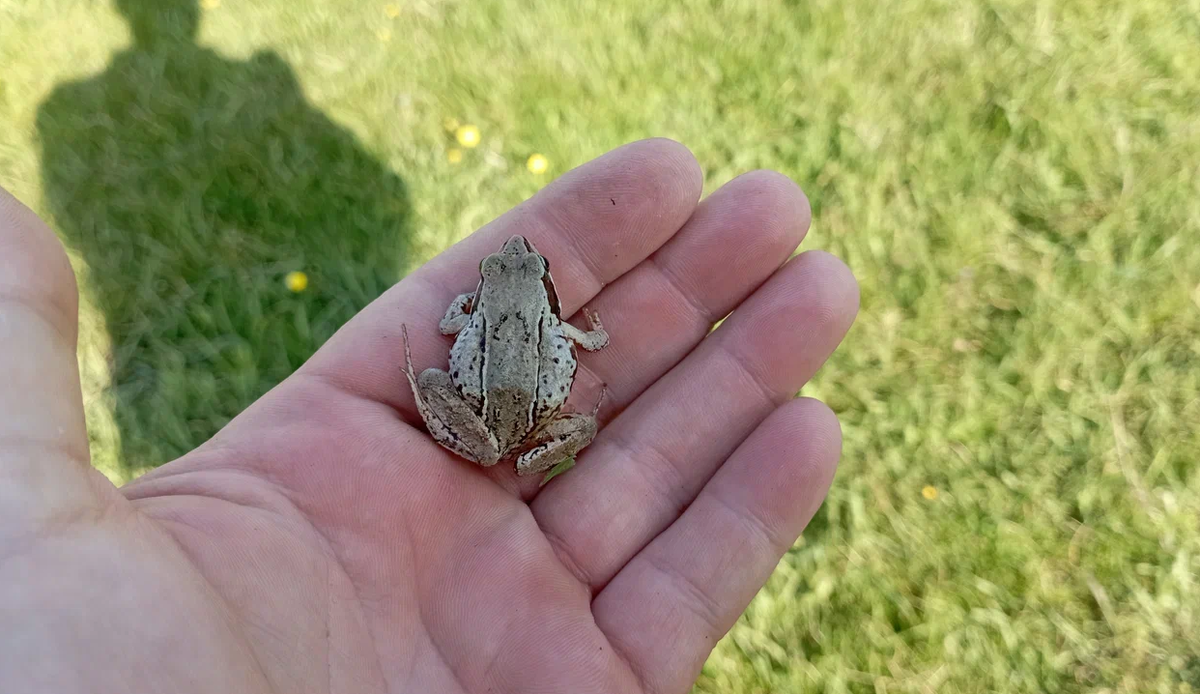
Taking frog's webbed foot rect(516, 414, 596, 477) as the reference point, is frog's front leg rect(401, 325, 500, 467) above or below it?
above

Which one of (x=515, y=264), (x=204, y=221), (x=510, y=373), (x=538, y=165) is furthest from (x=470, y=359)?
(x=204, y=221)

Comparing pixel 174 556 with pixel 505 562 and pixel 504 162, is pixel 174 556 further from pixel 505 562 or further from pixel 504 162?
pixel 504 162

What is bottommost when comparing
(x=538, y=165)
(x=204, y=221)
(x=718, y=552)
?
(x=718, y=552)

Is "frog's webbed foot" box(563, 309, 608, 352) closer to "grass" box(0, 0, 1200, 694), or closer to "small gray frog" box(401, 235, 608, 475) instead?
"small gray frog" box(401, 235, 608, 475)

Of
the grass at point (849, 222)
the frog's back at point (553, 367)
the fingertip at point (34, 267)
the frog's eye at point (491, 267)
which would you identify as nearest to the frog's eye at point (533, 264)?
the frog's eye at point (491, 267)

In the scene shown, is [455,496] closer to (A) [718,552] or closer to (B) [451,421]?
(B) [451,421]

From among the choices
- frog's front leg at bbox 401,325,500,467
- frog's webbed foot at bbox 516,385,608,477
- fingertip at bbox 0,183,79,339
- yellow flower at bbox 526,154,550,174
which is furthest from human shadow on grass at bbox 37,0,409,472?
fingertip at bbox 0,183,79,339
